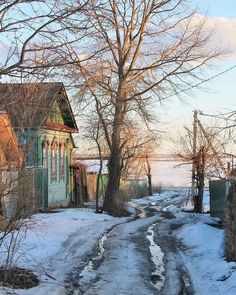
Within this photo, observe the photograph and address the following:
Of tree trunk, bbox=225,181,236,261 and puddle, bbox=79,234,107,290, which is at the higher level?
A: tree trunk, bbox=225,181,236,261

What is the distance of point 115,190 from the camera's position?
29859mm

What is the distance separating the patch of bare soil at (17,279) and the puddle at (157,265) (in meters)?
2.22

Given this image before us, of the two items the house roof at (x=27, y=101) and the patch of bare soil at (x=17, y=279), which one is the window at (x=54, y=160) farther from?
the patch of bare soil at (x=17, y=279)

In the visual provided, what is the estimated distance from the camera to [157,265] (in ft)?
41.2

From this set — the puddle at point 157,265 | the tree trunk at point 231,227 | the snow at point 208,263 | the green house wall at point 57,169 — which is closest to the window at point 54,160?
the green house wall at point 57,169

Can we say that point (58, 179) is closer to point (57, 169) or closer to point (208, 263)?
point (57, 169)

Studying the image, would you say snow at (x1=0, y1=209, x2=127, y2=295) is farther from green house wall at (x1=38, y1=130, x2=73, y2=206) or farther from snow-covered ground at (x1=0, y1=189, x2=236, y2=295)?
green house wall at (x1=38, y1=130, x2=73, y2=206)

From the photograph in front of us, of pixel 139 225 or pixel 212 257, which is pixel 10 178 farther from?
pixel 139 225

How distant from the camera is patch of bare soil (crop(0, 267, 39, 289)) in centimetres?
933

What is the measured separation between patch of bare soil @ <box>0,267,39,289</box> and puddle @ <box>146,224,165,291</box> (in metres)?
2.22

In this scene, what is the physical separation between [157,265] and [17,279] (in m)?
3.91

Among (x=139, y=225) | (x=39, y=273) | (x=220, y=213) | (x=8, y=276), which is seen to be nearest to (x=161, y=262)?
(x=39, y=273)

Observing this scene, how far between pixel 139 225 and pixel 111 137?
30.8 ft

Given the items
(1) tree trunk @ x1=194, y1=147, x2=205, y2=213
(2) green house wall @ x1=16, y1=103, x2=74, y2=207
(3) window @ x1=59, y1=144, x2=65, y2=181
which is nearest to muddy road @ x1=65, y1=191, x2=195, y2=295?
(1) tree trunk @ x1=194, y1=147, x2=205, y2=213
